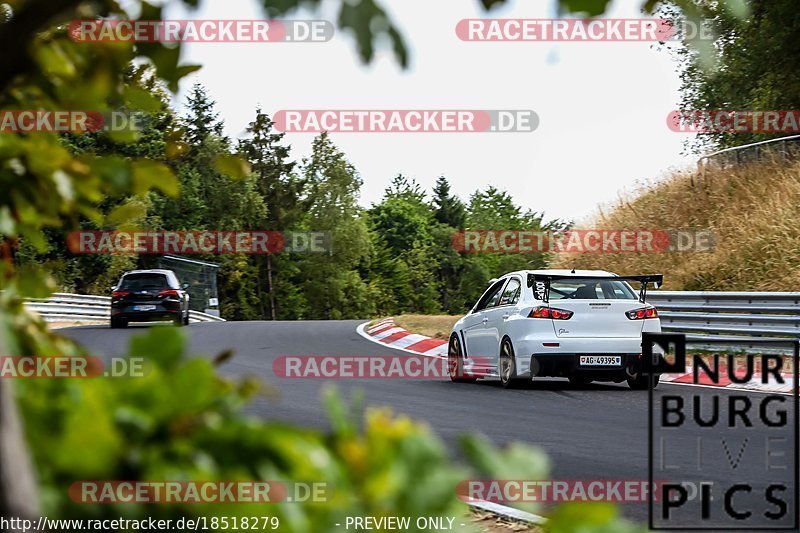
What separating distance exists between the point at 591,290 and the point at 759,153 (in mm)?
13573

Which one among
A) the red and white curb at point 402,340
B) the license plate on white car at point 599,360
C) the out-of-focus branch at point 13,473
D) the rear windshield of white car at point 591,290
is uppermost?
the out-of-focus branch at point 13,473

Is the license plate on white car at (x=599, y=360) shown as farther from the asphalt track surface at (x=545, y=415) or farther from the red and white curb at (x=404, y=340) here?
the red and white curb at (x=404, y=340)

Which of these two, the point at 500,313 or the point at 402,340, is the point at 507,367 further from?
Answer: the point at 402,340

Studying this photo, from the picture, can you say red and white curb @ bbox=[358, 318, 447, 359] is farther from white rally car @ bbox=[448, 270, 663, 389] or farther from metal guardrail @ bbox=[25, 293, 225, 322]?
metal guardrail @ bbox=[25, 293, 225, 322]

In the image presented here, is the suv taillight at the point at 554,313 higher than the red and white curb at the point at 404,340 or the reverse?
higher

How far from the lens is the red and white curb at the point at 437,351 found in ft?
44.0

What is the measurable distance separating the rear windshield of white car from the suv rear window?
1613 cm

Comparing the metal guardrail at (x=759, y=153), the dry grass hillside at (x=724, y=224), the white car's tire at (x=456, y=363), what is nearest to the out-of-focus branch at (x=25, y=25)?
the white car's tire at (x=456, y=363)

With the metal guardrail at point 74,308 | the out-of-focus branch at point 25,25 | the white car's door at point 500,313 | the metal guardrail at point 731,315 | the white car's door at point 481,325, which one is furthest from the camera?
the metal guardrail at point 74,308

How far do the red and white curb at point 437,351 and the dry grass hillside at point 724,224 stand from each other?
17.0 feet

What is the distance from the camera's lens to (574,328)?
13445 millimetres

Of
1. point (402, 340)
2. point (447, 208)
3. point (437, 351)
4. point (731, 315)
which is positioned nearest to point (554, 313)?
point (731, 315)

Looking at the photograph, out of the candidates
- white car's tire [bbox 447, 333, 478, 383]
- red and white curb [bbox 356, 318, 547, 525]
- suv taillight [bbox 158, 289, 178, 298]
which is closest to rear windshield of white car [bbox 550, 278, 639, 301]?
white car's tire [bbox 447, 333, 478, 383]

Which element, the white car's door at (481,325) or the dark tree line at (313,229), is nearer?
the white car's door at (481,325)
